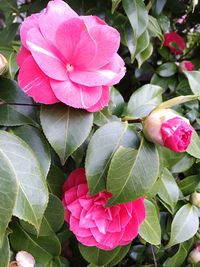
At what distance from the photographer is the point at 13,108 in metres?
0.63

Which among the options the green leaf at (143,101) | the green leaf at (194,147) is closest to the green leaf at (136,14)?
the green leaf at (143,101)

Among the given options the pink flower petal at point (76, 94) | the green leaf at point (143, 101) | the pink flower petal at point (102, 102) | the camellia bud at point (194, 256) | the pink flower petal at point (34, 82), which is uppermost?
the pink flower petal at point (34, 82)

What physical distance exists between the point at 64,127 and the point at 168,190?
324mm

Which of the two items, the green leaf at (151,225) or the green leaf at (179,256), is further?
the green leaf at (179,256)

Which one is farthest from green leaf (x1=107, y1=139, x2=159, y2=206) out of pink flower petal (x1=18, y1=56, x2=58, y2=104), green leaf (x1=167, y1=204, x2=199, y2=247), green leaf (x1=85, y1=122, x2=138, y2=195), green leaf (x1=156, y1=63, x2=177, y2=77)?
green leaf (x1=156, y1=63, x2=177, y2=77)

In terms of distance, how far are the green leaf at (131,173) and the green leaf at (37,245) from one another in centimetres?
18

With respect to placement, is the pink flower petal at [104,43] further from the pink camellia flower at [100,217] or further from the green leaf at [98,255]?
the green leaf at [98,255]

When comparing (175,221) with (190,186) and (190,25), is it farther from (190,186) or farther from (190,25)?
(190,25)

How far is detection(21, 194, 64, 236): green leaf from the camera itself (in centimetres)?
66

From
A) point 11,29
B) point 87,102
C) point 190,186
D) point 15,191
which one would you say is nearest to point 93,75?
point 87,102

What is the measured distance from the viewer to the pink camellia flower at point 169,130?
551mm

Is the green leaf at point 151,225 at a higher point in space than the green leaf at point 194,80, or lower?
lower

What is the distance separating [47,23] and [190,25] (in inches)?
34.6

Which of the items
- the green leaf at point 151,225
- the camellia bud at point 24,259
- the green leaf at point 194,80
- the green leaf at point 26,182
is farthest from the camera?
the green leaf at point 194,80
